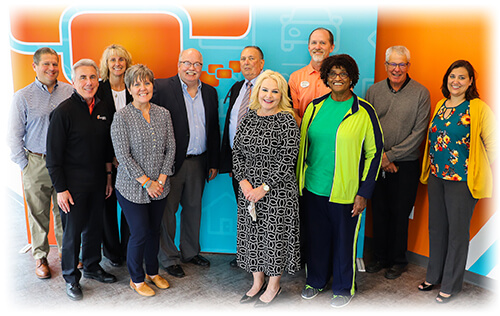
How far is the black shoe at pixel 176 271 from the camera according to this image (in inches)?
135

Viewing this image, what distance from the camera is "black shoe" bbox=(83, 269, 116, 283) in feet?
10.8

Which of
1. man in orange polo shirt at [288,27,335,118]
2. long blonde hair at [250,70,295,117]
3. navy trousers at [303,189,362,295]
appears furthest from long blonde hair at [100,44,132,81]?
navy trousers at [303,189,362,295]

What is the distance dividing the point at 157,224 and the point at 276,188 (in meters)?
0.97

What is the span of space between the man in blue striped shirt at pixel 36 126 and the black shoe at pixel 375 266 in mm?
2734

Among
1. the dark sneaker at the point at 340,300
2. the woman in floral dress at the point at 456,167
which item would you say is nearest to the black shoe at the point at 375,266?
the woman in floral dress at the point at 456,167

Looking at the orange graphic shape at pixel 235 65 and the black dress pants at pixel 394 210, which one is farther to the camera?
the orange graphic shape at pixel 235 65

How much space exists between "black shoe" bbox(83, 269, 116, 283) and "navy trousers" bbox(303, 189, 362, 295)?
1.60 m

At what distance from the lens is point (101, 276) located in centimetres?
330

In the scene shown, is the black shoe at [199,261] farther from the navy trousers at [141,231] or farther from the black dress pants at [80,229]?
the black dress pants at [80,229]

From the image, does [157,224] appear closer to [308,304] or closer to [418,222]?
[308,304]

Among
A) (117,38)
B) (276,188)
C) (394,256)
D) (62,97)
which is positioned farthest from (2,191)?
(394,256)

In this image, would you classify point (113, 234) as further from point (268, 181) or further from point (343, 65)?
point (343, 65)

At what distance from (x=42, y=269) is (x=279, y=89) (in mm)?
2482

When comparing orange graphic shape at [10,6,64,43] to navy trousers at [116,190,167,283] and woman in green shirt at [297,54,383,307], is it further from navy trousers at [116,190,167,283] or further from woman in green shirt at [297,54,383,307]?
woman in green shirt at [297,54,383,307]
